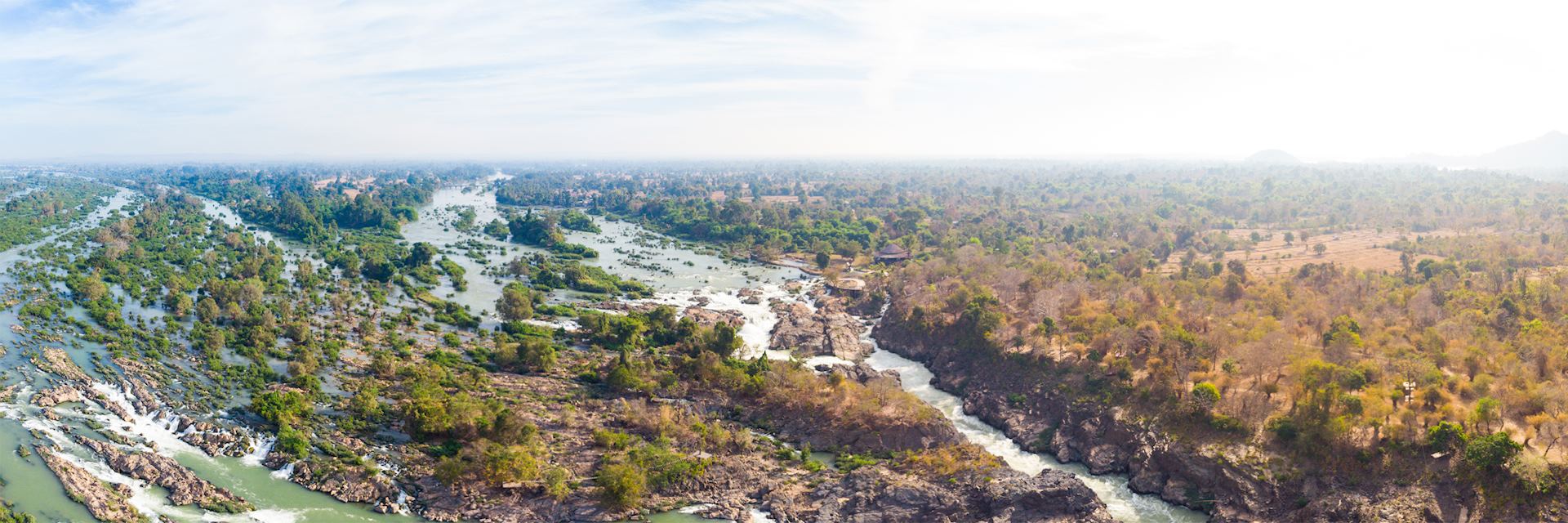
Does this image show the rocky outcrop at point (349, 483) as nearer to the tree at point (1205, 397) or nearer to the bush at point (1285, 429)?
the tree at point (1205, 397)

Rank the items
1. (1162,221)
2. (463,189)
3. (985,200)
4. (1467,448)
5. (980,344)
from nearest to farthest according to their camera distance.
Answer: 1. (1467,448)
2. (980,344)
3. (1162,221)
4. (985,200)
5. (463,189)

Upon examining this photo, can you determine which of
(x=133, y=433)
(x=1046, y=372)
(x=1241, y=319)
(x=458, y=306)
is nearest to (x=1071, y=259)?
(x=1241, y=319)

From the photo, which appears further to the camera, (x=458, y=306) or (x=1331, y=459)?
(x=458, y=306)

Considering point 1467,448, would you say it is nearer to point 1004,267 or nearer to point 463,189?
point 1004,267

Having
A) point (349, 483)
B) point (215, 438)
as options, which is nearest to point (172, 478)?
point (215, 438)

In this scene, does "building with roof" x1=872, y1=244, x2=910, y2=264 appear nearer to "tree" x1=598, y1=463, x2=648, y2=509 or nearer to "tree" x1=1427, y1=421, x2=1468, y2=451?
"tree" x1=1427, y1=421, x2=1468, y2=451

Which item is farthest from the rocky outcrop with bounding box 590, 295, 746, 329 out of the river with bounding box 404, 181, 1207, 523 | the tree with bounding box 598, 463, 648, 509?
the tree with bounding box 598, 463, 648, 509

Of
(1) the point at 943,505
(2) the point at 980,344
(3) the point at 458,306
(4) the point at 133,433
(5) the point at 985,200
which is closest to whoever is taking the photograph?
(1) the point at 943,505

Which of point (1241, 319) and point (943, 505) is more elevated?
point (1241, 319)
